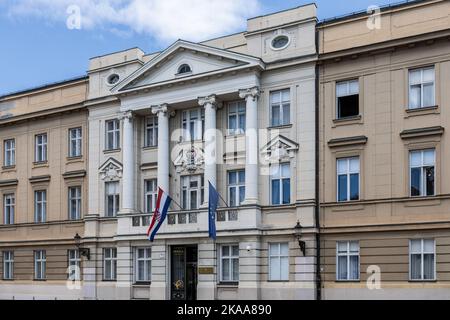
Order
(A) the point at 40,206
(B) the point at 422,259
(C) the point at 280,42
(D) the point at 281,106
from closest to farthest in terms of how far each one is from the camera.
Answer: (B) the point at 422,259 < (D) the point at 281,106 < (C) the point at 280,42 < (A) the point at 40,206

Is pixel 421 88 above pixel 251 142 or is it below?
above

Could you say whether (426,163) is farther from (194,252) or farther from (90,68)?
(90,68)

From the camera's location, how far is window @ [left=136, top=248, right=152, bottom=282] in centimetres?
2977

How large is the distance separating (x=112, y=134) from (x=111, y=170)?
204 centimetres

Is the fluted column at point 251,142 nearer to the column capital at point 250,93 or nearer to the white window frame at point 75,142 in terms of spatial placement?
the column capital at point 250,93

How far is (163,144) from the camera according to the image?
29703 millimetres

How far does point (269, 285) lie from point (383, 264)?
5152mm

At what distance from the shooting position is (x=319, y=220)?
25.6 metres

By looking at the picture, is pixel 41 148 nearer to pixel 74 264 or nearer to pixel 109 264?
pixel 74 264

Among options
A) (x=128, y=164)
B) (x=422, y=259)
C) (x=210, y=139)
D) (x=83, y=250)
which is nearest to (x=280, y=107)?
(x=210, y=139)

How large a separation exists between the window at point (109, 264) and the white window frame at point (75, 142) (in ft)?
19.4

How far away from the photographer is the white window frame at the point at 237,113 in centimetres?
2823

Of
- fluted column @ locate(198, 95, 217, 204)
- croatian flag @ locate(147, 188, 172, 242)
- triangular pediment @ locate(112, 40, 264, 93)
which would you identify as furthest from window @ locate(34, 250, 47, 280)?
fluted column @ locate(198, 95, 217, 204)
